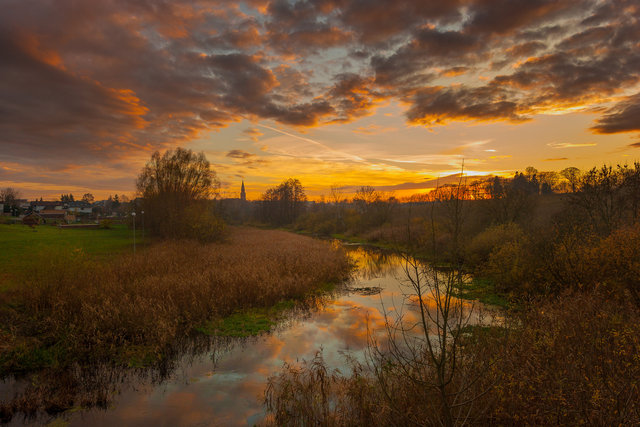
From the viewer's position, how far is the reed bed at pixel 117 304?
930cm

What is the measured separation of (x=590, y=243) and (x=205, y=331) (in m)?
15.6

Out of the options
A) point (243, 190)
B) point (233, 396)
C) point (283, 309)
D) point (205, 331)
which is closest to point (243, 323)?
point (205, 331)

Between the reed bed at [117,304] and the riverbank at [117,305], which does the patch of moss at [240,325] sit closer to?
the riverbank at [117,305]

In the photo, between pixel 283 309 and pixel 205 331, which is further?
pixel 283 309

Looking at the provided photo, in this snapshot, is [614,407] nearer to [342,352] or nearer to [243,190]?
[342,352]

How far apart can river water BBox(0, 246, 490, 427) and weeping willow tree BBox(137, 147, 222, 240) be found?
23.2 m

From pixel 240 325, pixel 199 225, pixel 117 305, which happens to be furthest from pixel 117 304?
pixel 199 225

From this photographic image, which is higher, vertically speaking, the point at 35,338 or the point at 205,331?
the point at 35,338

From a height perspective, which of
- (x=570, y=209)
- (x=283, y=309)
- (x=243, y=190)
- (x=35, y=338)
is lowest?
(x=283, y=309)

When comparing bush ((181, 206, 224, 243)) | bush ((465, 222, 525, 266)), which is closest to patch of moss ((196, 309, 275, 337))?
bush ((465, 222, 525, 266))

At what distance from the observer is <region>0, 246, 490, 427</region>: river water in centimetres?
677

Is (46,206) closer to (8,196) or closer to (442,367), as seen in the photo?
(8,196)

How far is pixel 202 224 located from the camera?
3325cm

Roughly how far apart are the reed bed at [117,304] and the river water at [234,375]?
5.09 feet
